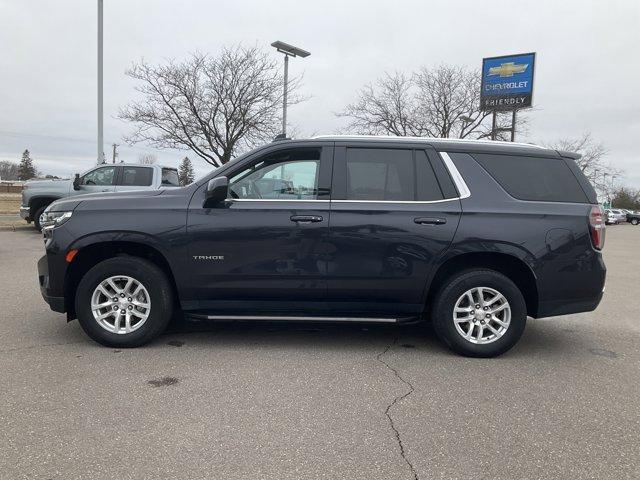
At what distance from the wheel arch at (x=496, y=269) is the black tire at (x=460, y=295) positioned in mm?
107

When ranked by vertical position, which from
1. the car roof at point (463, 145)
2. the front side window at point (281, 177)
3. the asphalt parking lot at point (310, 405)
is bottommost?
the asphalt parking lot at point (310, 405)

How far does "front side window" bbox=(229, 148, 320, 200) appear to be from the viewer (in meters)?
4.56

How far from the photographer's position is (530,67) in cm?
2586

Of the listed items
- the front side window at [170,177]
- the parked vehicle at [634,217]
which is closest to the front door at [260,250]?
the front side window at [170,177]

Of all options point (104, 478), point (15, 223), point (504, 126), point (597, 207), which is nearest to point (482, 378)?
point (597, 207)

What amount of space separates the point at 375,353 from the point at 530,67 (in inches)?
1004

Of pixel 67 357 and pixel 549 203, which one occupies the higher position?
pixel 549 203

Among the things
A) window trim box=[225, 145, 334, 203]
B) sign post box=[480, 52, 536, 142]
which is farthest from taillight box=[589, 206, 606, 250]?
sign post box=[480, 52, 536, 142]

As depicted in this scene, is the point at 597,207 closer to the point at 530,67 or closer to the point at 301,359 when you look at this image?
the point at 301,359

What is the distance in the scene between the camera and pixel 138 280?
4469 mm

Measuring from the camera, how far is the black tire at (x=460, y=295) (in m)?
4.45

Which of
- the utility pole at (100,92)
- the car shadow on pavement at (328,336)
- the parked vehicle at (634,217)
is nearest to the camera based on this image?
the car shadow on pavement at (328,336)

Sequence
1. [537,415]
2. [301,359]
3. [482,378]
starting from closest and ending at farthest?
[537,415], [482,378], [301,359]

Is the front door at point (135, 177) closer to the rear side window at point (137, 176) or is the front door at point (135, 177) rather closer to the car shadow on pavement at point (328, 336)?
the rear side window at point (137, 176)
